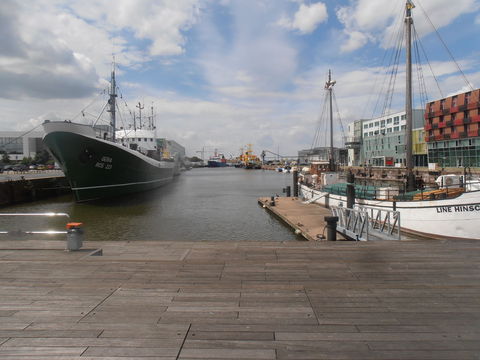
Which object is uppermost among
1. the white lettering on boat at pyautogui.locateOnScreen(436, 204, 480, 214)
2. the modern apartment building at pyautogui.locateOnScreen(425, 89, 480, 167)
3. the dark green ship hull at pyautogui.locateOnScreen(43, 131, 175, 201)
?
the modern apartment building at pyautogui.locateOnScreen(425, 89, 480, 167)

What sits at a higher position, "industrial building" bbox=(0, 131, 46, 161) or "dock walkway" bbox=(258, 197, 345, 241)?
"industrial building" bbox=(0, 131, 46, 161)

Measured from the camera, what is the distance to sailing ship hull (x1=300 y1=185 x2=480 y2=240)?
1348cm

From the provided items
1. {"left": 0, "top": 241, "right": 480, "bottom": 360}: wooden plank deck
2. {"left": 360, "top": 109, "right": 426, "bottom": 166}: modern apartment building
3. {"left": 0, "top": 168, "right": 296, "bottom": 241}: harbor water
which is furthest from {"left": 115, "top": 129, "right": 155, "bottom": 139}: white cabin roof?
{"left": 0, "top": 241, "right": 480, "bottom": 360}: wooden plank deck

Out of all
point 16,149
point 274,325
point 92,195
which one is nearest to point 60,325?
point 274,325

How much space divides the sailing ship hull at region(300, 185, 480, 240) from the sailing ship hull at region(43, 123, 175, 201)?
28600 mm

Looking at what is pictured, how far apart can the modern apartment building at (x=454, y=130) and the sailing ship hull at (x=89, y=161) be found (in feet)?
165

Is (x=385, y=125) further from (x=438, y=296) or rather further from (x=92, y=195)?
(x=438, y=296)

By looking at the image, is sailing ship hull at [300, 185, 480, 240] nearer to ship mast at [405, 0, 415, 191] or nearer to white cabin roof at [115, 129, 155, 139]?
ship mast at [405, 0, 415, 191]

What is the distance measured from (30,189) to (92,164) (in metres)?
10.0

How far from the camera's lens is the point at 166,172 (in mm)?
60969

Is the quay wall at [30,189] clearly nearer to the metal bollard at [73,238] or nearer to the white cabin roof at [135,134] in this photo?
the white cabin roof at [135,134]

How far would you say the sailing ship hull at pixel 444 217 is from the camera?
13484mm

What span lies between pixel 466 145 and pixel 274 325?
59.4 m

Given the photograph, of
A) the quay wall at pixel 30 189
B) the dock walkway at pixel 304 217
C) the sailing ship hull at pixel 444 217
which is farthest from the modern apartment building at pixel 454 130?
the quay wall at pixel 30 189
